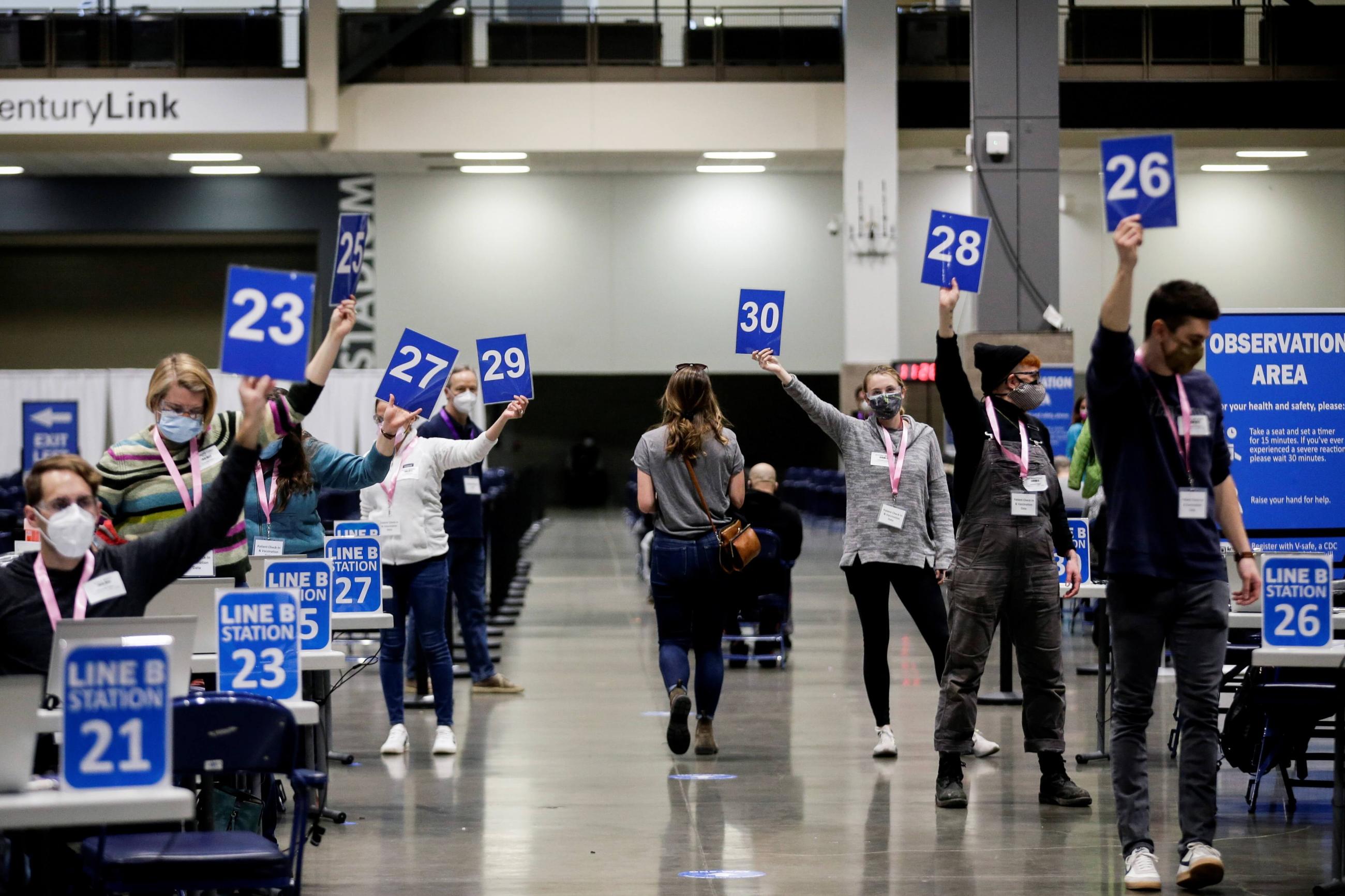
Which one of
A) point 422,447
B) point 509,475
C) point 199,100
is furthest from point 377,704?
point 199,100

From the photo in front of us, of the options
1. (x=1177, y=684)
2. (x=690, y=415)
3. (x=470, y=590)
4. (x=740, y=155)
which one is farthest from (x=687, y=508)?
(x=740, y=155)

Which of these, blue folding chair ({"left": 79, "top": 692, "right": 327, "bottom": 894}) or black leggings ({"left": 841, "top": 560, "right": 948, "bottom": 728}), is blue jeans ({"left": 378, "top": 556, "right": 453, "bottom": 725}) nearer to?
black leggings ({"left": 841, "top": 560, "right": 948, "bottom": 728})

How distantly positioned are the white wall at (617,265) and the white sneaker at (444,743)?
18741 millimetres

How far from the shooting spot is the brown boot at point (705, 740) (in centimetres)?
722

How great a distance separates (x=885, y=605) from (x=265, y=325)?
3.66 meters

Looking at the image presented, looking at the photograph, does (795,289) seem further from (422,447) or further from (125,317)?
(422,447)

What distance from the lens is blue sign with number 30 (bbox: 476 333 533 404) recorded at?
24.3 ft

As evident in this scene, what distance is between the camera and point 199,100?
2203 cm

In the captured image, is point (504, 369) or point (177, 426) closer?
point (177, 426)

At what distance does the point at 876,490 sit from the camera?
22.2 ft

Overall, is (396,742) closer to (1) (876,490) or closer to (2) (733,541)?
(2) (733,541)

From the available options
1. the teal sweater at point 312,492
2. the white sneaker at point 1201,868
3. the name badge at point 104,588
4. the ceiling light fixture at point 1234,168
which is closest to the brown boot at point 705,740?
the teal sweater at point 312,492

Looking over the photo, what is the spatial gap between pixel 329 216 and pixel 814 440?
14235 mm

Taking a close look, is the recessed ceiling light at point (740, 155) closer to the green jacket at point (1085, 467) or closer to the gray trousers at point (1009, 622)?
the green jacket at point (1085, 467)
